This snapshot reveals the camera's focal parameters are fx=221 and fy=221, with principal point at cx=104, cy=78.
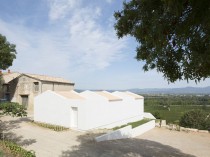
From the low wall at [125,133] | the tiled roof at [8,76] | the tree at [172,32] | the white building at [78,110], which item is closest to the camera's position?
the tree at [172,32]

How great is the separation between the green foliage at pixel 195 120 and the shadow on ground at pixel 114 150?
13.1 metres

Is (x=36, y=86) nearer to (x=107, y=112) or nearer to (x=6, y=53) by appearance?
(x=6, y=53)

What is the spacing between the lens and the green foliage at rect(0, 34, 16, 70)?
35469 mm

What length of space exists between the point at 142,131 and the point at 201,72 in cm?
2132

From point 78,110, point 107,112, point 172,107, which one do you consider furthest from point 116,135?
point 172,107

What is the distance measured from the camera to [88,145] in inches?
683

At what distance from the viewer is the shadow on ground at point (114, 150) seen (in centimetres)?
1538

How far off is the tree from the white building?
15365 mm

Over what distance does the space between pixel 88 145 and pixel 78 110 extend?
251 inches

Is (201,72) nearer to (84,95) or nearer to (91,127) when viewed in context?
(91,127)

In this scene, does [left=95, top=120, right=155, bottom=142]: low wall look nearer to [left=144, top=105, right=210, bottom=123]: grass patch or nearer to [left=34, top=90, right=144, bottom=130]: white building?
[left=34, top=90, right=144, bottom=130]: white building

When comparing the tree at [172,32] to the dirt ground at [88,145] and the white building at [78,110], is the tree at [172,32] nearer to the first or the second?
the dirt ground at [88,145]

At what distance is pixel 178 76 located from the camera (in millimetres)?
7973

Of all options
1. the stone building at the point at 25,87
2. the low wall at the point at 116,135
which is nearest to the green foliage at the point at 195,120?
the low wall at the point at 116,135
